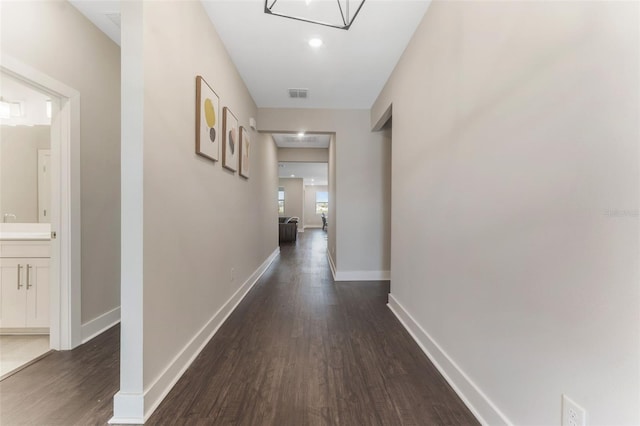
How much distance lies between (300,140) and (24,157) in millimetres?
4234

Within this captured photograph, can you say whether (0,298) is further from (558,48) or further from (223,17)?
(558,48)

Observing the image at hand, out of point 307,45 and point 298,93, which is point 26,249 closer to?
point 307,45

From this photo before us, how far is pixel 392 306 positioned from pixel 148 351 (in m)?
2.22

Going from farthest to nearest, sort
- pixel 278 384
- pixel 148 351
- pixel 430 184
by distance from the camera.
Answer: pixel 430 184 < pixel 278 384 < pixel 148 351

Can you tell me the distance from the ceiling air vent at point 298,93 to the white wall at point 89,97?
1.84 m

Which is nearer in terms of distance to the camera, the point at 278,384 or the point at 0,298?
the point at 278,384

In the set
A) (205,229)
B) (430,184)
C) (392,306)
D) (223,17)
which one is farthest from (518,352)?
(223,17)

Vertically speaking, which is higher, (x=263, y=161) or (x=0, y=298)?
(x=263, y=161)

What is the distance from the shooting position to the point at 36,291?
6.81ft

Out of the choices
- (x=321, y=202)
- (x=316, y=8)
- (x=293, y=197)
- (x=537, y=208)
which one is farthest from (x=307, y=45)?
(x=321, y=202)

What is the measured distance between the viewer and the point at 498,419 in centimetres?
118

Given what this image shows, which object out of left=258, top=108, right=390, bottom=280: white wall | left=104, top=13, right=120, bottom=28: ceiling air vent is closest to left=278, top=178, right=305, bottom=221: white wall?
left=258, top=108, right=390, bottom=280: white wall

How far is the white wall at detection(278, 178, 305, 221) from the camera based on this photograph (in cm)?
1265

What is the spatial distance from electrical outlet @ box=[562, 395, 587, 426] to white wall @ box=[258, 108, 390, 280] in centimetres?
303
